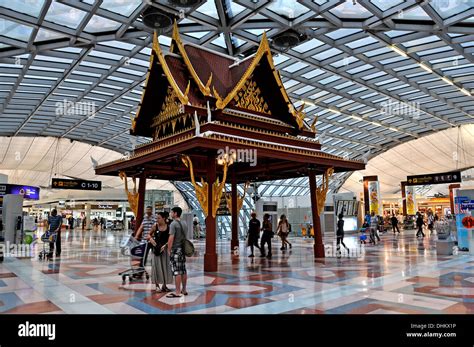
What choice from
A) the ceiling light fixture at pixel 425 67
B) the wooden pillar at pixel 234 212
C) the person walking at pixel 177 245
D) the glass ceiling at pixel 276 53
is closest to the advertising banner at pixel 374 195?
the glass ceiling at pixel 276 53

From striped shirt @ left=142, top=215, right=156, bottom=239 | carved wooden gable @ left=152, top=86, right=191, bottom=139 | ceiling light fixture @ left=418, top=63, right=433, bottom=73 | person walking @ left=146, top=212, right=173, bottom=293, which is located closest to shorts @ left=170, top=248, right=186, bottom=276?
person walking @ left=146, top=212, right=173, bottom=293

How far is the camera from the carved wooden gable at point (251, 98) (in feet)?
40.4

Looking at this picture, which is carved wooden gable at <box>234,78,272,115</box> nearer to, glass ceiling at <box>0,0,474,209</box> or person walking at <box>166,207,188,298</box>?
glass ceiling at <box>0,0,474,209</box>

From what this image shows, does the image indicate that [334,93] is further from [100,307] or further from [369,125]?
[100,307]

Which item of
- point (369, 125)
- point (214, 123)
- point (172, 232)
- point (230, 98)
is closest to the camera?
point (172, 232)

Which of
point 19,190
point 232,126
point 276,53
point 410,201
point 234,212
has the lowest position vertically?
point 234,212

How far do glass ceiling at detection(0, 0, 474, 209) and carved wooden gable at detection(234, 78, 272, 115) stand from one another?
244 cm

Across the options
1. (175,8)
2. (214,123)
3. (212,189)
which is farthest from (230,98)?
(175,8)

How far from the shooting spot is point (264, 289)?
758 cm

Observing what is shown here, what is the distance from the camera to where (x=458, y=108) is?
3269 cm

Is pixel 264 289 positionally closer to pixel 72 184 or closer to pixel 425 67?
pixel 425 67

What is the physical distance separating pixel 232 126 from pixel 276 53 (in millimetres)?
12211

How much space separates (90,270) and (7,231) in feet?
27.5

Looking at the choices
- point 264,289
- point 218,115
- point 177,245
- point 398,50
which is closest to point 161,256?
point 177,245
